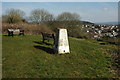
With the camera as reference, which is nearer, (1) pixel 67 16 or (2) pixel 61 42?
(2) pixel 61 42

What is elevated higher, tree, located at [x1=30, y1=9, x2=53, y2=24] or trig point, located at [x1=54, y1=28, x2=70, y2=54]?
Answer: tree, located at [x1=30, y1=9, x2=53, y2=24]

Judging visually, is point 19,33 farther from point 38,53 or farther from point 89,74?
point 89,74

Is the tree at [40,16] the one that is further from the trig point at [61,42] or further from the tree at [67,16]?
the trig point at [61,42]

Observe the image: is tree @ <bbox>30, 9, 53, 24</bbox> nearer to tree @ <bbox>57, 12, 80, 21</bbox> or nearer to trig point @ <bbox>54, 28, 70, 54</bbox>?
→ tree @ <bbox>57, 12, 80, 21</bbox>

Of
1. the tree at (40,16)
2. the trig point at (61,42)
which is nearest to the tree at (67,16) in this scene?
the tree at (40,16)

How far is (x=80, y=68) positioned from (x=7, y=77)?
3645 millimetres

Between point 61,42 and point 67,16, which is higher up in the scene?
point 67,16

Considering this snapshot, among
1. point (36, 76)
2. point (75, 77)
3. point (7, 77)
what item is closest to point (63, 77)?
point (75, 77)

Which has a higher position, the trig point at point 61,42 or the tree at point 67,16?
the tree at point 67,16

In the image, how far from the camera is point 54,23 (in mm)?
32062

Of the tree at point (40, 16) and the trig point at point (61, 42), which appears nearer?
the trig point at point (61, 42)

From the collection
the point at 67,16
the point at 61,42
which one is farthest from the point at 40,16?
the point at 61,42

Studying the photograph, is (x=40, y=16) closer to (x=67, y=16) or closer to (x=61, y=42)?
(x=67, y=16)

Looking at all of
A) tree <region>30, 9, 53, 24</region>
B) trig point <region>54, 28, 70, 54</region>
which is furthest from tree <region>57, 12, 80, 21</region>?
trig point <region>54, 28, 70, 54</region>
